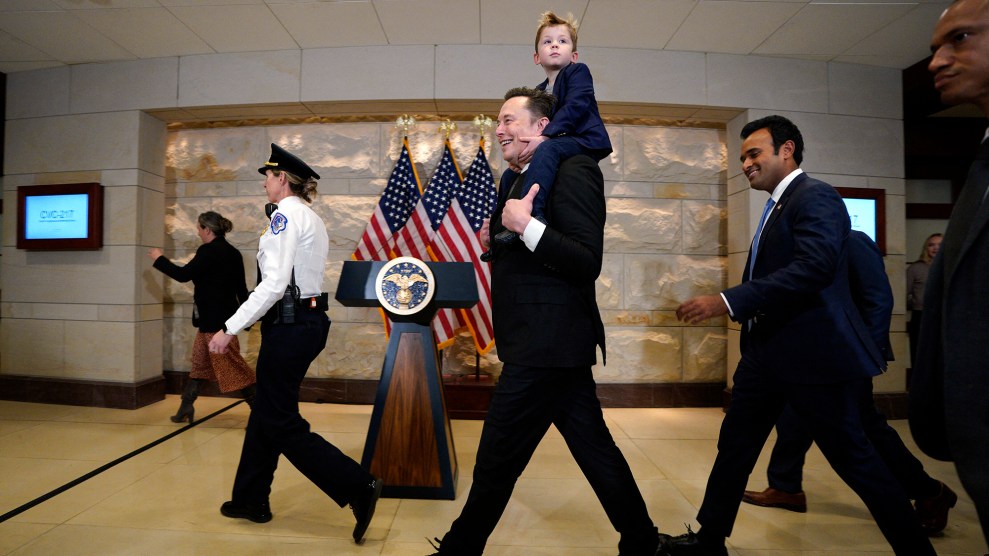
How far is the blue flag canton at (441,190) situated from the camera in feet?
13.8

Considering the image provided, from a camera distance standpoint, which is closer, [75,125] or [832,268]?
[832,268]

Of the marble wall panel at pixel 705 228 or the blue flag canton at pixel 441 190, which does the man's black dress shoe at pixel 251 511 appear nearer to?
the blue flag canton at pixel 441 190

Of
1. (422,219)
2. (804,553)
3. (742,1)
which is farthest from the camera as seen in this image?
(422,219)

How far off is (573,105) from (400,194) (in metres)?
2.88

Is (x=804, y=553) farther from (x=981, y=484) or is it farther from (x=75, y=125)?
(x=75, y=125)

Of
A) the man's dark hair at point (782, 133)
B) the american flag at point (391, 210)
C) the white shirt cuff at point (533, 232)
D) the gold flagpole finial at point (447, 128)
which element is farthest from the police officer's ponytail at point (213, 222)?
the man's dark hair at point (782, 133)

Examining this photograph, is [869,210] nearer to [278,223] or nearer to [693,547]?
[693,547]

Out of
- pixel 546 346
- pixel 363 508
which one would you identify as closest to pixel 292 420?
pixel 363 508

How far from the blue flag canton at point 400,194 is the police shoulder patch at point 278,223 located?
2.19m

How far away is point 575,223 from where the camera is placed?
57.0 inches

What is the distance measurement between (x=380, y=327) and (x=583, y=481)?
2.49 metres

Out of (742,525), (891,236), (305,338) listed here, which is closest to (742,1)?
(891,236)

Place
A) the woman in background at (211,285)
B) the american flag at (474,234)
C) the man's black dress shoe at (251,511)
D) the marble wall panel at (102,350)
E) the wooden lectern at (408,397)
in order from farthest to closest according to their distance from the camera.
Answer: the marble wall panel at (102,350) → the american flag at (474,234) → the woman in background at (211,285) → the wooden lectern at (408,397) → the man's black dress shoe at (251,511)

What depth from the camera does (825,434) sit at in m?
1.65
